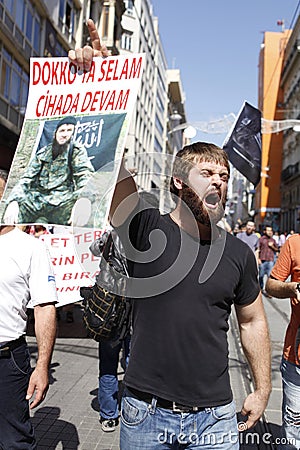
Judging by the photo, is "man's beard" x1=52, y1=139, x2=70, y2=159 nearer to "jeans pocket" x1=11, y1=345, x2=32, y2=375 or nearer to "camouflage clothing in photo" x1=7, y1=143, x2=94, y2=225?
"camouflage clothing in photo" x1=7, y1=143, x2=94, y2=225

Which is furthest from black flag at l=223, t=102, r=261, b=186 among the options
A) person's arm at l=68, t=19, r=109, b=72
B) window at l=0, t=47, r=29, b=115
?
window at l=0, t=47, r=29, b=115

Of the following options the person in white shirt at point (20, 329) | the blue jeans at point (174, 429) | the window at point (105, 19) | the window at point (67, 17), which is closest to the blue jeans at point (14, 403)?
the person in white shirt at point (20, 329)

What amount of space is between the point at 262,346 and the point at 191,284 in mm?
512

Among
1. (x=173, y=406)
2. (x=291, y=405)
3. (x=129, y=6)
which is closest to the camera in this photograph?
(x=173, y=406)

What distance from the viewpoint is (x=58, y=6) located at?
21.7 meters

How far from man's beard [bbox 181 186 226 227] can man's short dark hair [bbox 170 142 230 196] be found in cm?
6

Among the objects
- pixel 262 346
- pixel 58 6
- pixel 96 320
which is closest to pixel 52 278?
pixel 96 320

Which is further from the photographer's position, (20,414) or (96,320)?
(96,320)

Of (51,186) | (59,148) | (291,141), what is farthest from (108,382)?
(291,141)

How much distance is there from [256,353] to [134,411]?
0.62 metres

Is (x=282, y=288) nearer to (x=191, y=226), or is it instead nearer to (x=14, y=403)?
(x=191, y=226)

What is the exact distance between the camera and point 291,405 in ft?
10.5

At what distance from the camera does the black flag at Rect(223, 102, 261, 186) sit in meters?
8.12

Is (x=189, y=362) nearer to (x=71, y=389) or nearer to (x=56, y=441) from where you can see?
(x=56, y=441)
